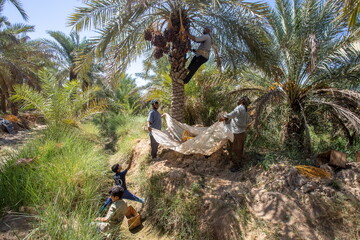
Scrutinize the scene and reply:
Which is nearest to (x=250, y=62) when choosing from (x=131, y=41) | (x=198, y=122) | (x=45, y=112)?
(x=198, y=122)

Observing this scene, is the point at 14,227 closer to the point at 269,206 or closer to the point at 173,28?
the point at 269,206

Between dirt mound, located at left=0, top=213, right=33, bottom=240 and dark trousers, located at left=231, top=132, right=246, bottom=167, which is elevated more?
dark trousers, located at left=231, top=132, right=246, bottom=167

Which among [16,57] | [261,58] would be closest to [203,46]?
[261,58]

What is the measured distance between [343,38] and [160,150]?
4504 mm

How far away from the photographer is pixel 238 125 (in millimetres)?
3725

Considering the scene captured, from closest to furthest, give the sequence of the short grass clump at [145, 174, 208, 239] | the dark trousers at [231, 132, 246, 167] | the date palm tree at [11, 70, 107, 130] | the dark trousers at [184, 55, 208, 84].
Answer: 1. the short grass clump at [145, 174, 208, 239]
2. the dark trousers at [231, 132, 246, 167]
3. the dark trousers at [184, 55, 208, 84]
4. the date palm tree at [11, 70, 107, 130]

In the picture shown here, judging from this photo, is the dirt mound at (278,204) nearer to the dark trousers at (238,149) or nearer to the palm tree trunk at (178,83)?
the dark trousers at (238,149)

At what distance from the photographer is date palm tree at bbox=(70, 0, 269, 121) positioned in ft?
15.4

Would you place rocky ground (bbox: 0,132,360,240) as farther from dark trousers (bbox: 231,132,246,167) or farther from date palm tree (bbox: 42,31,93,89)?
date palm tree (bbox: 42,31,93,89)

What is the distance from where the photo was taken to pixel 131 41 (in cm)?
532

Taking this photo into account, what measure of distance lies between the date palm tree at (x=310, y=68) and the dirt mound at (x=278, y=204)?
1287mm

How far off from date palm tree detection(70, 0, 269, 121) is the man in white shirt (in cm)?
172

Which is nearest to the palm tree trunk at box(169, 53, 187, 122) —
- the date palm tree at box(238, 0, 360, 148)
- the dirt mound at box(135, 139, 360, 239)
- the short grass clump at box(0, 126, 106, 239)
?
the date palm tree at box(238, 0, 360, 148)

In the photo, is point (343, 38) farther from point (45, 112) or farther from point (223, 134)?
point (45, 112)
